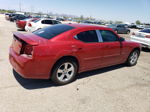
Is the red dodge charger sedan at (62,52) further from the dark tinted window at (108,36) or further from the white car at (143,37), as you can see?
the white car at (143,37)

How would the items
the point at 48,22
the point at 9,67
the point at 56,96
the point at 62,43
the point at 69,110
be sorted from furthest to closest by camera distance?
the point at 48,22
the point at 9,67
the point at 62,43
the point at 56,96
the point at 69,110

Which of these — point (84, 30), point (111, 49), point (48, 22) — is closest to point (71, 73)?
point (84, 30)

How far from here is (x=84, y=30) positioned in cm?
417

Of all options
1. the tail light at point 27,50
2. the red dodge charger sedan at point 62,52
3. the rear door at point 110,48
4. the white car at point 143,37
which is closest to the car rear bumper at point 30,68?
the red dodge charger sedan at point 62,52

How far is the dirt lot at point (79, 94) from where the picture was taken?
2979 millimetres

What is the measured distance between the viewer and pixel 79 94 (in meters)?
3.52

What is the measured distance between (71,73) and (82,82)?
0.44 meters

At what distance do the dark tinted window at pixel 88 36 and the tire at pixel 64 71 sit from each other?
728 millimetres

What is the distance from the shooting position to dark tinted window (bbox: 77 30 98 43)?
13.3 feet

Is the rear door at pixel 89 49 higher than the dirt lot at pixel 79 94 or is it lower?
higher

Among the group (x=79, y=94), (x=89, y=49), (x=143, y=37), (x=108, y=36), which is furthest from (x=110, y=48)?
(x=143, y=37)

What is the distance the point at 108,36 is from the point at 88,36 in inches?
38.2

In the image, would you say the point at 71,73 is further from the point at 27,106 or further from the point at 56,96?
the point at 27,106

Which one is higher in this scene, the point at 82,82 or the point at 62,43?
the point at 62,43
